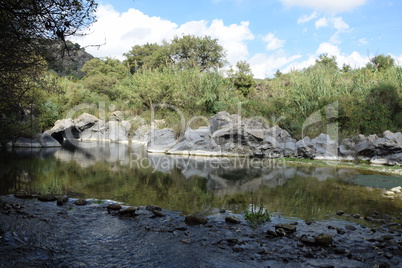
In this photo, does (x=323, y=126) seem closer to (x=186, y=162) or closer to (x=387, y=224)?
(x=186, y=162)

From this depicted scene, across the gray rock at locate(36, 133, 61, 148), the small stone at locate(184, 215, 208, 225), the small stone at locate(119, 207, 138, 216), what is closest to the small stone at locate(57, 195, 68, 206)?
the small stone at locate(119, 207, 138, 216)

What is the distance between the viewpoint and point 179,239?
502cm

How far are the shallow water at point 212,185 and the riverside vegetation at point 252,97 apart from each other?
3.58 meters

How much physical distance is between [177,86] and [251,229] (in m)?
23.1

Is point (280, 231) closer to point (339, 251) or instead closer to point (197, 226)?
point (339, 251)

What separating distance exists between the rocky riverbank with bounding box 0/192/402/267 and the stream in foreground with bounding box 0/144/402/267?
0.02m

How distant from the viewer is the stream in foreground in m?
4.32

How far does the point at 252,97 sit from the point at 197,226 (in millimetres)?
25007

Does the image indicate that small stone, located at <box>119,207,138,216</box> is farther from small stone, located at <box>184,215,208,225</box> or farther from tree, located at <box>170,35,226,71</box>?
tree, located at <box>170,35,226,71</box>

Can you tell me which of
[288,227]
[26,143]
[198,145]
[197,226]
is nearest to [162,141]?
[198,145]

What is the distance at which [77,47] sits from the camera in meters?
5.73

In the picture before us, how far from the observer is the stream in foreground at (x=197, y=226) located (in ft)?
14.2

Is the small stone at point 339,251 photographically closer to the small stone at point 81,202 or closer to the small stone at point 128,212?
the small stone at point 128,212

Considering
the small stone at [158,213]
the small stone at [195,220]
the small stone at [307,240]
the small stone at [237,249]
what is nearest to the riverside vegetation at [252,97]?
the small stone at [158,213]
